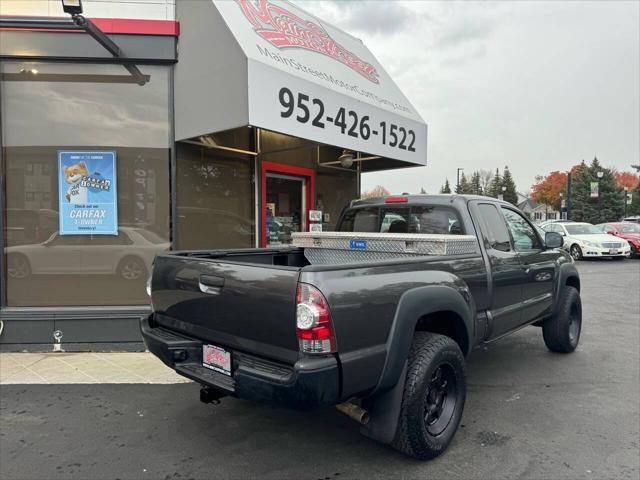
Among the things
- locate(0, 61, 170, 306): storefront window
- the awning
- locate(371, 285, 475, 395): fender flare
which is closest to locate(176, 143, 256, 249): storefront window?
locate(0, 61, 170, 306): storefront window

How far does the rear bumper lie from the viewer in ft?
7.84

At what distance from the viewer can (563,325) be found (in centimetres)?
532

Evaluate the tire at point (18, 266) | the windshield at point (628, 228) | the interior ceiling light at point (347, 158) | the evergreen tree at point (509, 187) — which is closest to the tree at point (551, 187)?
the evergreen tree at point (509, 187)

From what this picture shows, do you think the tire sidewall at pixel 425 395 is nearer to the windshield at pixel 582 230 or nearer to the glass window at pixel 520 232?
the glass window at pixel 520 232

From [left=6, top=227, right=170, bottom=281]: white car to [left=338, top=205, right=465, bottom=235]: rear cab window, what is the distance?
2.69 metres

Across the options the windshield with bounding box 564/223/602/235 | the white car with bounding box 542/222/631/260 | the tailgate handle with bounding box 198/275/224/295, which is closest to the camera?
the tailgate handle with bounding box 198/275/224/295

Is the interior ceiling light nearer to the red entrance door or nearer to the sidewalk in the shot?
the red entrance door

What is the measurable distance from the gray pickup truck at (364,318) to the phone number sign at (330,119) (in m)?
1.62

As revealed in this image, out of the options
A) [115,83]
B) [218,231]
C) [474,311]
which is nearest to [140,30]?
[115,83]

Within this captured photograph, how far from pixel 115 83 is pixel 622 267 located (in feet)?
50.4

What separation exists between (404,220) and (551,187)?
7973 centimetres

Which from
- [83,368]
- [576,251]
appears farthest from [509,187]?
[83,368]

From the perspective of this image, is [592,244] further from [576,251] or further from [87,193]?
[87,193]

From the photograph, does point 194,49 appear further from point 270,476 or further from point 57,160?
point 270,476
